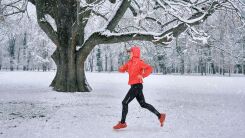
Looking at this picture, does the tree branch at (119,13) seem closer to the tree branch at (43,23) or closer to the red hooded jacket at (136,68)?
the tree branch at (43,23)

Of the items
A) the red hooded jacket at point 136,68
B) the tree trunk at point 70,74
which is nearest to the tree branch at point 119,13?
the tree trunk at point 70,74

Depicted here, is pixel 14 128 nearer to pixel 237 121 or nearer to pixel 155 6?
pixel 237 121

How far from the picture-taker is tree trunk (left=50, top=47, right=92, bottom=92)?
66.1 ft

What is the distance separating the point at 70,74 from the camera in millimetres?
20141

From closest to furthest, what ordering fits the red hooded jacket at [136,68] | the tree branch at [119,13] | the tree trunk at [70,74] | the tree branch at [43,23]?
the red hooded jacket at [136,68], the tree branch at [119,13], the tree trunk at [70,74], the tree branch at [43,23]

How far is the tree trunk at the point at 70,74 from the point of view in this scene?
20141mm

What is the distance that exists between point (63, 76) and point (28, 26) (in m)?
9.65

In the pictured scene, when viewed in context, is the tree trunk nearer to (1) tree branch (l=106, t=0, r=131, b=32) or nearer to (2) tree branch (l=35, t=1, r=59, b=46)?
(2) tree branch (l=35, t=1, r=59, b=46)

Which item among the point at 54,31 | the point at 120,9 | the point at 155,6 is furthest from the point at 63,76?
the point at 155,6

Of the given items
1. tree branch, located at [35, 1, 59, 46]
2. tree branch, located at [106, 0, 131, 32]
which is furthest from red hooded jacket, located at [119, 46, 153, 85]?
tree branch, located at [35, 1, 59, 46]

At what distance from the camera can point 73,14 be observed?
2095 cm

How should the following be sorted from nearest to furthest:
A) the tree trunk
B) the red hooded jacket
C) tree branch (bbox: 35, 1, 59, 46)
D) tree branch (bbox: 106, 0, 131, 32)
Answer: the red hooded jacket
tree branch (bbox: 106, 0, 131, 32)
the tree trunk
tree branch (bbox: 35, 1, 59, 46)

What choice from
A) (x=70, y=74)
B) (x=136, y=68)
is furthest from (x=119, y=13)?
(x=136, y=68)

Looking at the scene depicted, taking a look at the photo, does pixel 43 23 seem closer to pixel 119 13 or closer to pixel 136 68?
pixel 119 13
